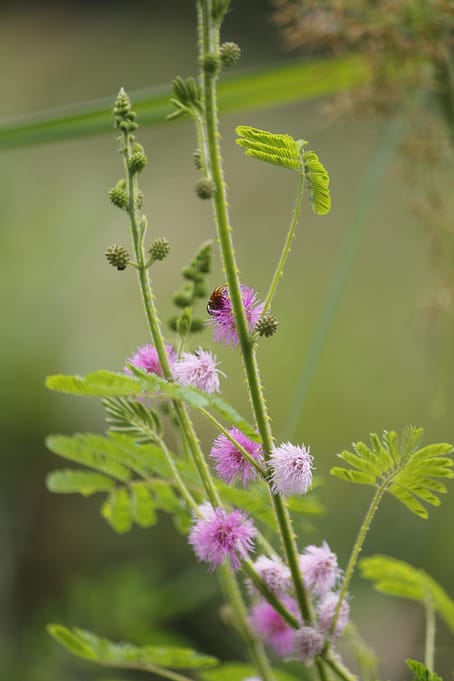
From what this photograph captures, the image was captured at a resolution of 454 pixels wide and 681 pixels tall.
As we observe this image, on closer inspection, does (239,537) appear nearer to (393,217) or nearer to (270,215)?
(393,217)

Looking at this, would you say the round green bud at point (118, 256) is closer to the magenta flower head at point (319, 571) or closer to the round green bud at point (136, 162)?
the round green bud at point (136, 162)

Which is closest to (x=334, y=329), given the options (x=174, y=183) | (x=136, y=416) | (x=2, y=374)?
(x=174, y=183)

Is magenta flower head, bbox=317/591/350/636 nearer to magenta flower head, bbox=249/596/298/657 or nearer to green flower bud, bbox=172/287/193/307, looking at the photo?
magenta flower head, bbox=249/596/298/657

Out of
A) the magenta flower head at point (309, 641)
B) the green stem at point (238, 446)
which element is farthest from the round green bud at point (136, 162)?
the magenta flower head at point (309, 641)

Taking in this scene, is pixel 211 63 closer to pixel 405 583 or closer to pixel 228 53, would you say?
pixel 228 53

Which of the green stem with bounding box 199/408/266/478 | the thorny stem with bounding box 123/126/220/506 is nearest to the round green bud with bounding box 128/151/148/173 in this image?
the thorny stem with bounding box 123/126/220/506
